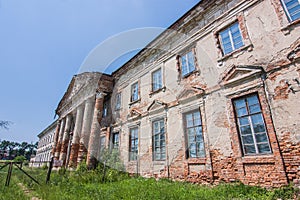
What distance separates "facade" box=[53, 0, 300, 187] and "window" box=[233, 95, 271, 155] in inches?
1.3

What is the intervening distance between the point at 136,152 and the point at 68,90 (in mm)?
15715

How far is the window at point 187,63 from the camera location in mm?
8740

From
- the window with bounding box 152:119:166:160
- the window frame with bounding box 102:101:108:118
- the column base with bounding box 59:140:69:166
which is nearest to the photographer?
the window with bounding box 152:119:166:160

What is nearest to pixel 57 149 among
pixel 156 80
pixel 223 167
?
pixel 156 80

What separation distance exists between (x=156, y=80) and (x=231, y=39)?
16.0 ft

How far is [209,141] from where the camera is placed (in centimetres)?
703

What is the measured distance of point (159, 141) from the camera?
9.38 metres

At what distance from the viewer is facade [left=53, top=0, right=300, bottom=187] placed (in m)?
5.37

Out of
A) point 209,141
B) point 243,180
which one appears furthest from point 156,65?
point 243,180

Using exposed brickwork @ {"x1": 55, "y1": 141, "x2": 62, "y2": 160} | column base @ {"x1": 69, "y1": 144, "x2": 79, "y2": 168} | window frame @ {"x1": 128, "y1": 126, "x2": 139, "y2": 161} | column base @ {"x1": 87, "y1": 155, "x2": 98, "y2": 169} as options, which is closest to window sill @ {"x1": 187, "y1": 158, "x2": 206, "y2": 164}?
window frame @ {"x1": 128, "y1": 126, "x2": 139, "y2": 161}

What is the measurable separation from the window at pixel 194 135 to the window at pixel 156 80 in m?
2.94

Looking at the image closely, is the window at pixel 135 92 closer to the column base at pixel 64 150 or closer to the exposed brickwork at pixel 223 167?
the exposed brickwork at pixel 223 167

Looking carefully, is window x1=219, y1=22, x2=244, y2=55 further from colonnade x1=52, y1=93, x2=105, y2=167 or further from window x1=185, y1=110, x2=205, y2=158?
colonnade x1=52, y1=93, x2=105, y2=167

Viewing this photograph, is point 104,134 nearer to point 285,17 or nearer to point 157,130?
point 157,130
